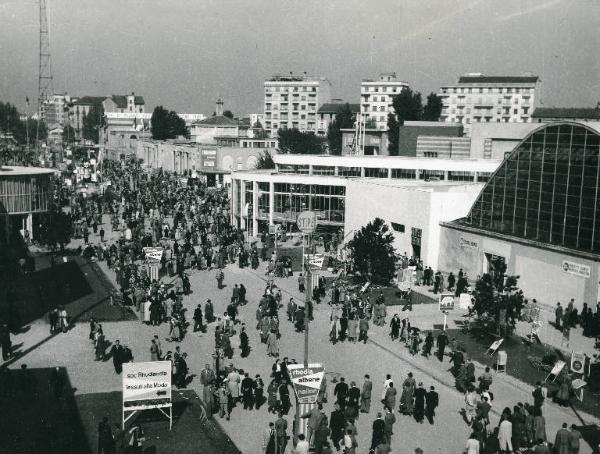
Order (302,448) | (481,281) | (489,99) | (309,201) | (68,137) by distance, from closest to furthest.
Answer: (302,448) → (481,281) → (309,201) → (489,99) → (68,137)

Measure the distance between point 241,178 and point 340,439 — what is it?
125ft

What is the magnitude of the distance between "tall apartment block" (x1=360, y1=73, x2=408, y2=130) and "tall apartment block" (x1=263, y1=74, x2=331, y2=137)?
31.3 ft

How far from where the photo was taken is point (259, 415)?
1884 cm

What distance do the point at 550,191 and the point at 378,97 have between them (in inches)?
4496

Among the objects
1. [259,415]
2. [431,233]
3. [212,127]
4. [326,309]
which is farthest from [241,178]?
[212,127]

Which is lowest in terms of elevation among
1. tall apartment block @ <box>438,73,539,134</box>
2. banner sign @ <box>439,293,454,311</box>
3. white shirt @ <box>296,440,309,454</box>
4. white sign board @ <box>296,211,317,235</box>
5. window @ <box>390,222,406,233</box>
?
white shirt @ <box>296,440,309,454</box>

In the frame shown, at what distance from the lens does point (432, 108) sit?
322 ft

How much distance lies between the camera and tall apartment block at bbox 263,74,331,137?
14412 cm

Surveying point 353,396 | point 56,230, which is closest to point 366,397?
point 353,396

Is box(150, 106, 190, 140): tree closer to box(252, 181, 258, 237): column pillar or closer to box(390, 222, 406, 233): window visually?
box(252, 181, 258, 237): column pillar

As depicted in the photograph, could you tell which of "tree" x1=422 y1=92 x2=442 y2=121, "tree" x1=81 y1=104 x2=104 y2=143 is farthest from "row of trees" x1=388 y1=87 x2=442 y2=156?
"tree" x1=81 y1=104 x2=104 y2=143

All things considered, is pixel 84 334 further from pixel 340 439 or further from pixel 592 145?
pixel 592 145

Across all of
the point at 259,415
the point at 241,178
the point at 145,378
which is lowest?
the point at 259,415

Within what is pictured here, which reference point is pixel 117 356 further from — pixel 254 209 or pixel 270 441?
pixel 254 209
